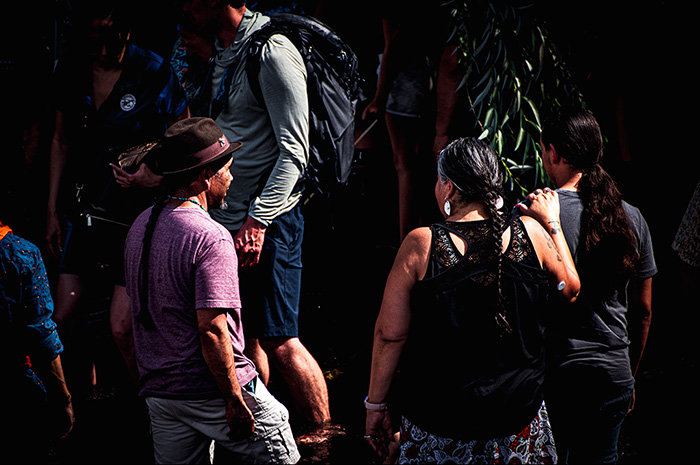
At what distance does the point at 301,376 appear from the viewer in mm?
3893

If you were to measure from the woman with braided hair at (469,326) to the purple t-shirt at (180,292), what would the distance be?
681 mm

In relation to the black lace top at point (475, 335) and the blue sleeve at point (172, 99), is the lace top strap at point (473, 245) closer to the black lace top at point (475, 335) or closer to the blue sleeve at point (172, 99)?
the black lace top at point (475, 335)

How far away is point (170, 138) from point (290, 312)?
4.73 ft

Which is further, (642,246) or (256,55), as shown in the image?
(256,55)

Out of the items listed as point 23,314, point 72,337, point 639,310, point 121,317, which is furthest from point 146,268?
point 639,310

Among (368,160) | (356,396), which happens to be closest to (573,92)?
(368,160)

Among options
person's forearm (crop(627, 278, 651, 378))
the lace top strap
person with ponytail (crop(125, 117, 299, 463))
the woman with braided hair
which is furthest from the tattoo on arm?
person with ponytail (crop(125, 117, 299, 463))

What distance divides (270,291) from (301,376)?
54 centimetres

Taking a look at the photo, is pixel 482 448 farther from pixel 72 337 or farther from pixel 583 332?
pixel 72 337

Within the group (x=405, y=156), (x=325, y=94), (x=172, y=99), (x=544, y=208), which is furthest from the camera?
(x=405, y=156)

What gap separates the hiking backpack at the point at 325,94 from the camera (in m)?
3.89

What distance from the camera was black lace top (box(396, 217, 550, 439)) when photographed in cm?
248

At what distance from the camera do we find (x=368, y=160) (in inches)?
254

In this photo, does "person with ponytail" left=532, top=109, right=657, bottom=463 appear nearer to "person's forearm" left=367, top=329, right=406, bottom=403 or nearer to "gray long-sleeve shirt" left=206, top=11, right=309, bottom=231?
"person's forearm" left=367, top=329, right=406, bottom=403
